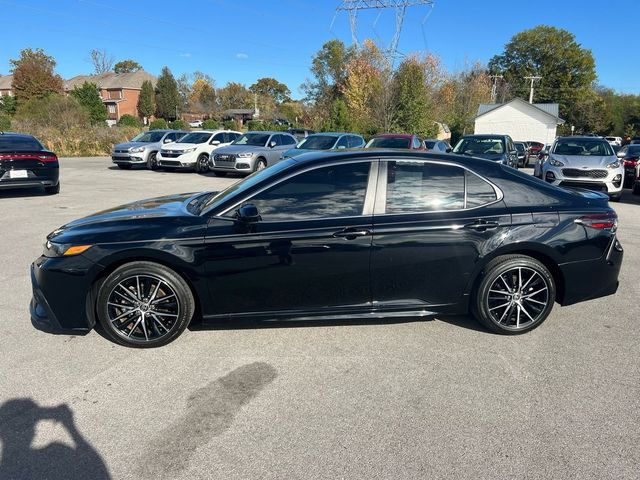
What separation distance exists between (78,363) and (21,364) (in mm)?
426

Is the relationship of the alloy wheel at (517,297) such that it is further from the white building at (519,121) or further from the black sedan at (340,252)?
the white building at (519,121)

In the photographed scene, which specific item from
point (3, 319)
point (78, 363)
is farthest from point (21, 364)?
point (3, 319)

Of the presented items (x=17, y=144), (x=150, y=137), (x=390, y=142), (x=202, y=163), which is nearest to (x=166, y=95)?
(x=150, y=137)

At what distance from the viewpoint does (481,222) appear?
394cm

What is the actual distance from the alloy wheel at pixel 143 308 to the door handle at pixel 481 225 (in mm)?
2556

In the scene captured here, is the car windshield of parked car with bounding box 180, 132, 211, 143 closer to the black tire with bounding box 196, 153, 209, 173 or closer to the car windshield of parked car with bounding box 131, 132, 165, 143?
the black tire with bounding box 196, 153, 209, 173

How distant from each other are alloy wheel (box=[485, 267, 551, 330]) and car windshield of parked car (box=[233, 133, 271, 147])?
47.9 ft

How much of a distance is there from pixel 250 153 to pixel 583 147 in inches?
421

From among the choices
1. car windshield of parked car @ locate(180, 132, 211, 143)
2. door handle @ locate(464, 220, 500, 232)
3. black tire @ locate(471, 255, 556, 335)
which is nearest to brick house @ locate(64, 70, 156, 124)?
car windshield of parked car @ locate(180, 132, 211, 143)

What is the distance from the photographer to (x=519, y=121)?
166ft

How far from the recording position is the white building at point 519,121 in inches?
1943

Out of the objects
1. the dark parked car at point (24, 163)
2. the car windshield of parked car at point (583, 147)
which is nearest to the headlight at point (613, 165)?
the car windshield of parked car at point (583, 147)

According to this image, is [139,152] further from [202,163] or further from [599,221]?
[599,221]

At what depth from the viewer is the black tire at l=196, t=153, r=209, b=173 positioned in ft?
61.4
